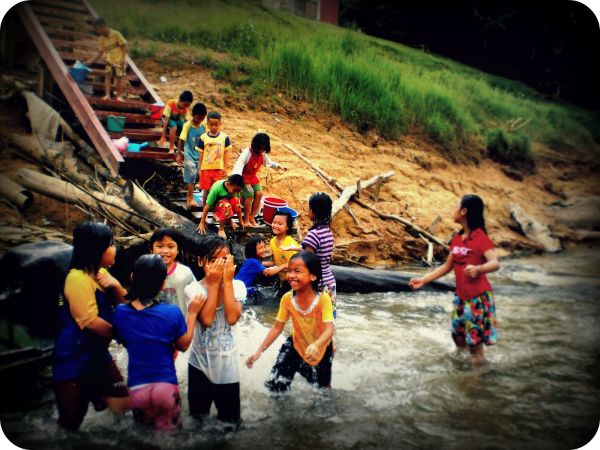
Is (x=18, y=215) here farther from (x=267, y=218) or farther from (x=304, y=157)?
(x=304, y=157)

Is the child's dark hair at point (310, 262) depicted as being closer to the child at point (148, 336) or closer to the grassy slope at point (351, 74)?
the child at point (148, 336)

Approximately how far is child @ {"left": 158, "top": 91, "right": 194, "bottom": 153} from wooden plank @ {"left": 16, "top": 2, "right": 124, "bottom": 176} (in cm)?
79

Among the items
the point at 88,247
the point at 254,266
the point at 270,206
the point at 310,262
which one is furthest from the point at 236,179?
the point at 88,247

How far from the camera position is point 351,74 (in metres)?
5.80

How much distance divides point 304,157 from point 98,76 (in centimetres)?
255

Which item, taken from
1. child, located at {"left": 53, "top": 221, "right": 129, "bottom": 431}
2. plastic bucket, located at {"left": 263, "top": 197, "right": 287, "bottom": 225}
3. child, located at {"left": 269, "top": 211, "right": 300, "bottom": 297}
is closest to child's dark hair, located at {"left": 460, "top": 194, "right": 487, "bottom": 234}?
child, located at {"left": 269, "top": 211, "right": 300, "bottom": 297}

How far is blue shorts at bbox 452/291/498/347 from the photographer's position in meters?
3.36

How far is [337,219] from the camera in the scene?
259 inches

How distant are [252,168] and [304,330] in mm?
2335

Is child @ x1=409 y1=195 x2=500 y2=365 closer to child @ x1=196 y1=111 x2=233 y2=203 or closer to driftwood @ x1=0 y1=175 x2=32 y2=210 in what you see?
child @ x1=196 y1=111 x2=233 y2=203

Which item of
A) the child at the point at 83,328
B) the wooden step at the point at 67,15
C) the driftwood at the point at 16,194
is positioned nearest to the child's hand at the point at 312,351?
the child at the point at 83,328

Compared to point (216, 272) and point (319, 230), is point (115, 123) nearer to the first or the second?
point (319, 230)

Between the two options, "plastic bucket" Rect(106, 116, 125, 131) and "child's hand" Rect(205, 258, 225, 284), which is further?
"plastic bucket" Rect(106, 116, 125, 131)

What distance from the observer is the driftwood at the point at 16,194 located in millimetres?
4305
